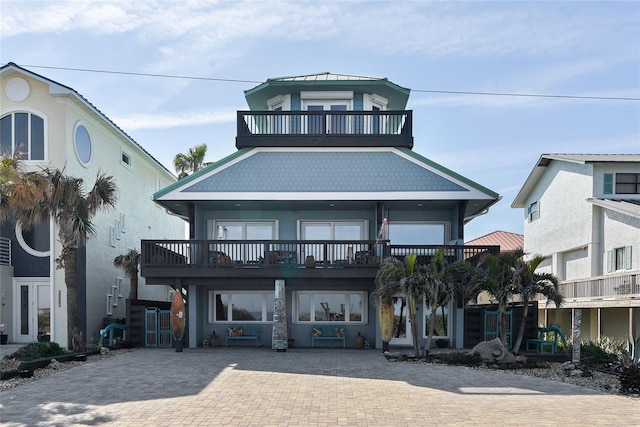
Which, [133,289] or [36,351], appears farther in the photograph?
[133,289]

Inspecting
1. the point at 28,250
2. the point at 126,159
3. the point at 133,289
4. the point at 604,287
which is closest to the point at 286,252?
the point at 133,289

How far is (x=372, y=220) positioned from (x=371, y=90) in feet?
17.7

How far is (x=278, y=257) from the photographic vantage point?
17688 mm

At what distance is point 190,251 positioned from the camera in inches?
711

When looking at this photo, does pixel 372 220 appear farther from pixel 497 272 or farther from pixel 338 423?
pixel 338 423

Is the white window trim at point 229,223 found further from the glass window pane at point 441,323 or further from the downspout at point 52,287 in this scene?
the glass window pane at point 441,323

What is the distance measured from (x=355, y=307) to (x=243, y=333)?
171 inches

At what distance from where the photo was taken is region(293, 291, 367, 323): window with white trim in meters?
19.3

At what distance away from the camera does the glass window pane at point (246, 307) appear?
19.5 metres

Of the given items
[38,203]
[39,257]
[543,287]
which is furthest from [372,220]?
[39,257]

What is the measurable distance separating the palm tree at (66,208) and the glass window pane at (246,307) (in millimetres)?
5576

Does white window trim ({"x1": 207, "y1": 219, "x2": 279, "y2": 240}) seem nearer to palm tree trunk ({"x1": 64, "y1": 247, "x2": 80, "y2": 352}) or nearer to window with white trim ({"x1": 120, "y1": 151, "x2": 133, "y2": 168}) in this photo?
palm tree trunk ({"x1": 64, "y1": 247, "x2": 80, "y2": 352})

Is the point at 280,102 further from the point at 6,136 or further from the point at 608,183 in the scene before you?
the point at 608,183

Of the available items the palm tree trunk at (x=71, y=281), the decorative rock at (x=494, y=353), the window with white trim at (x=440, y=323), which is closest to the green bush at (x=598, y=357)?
the decorative rock at (x=494, y=353)
